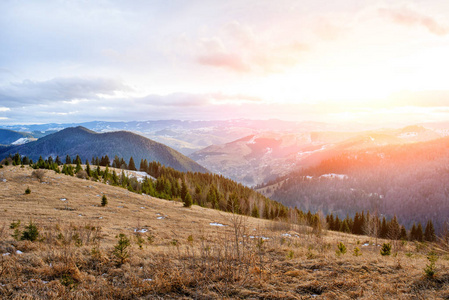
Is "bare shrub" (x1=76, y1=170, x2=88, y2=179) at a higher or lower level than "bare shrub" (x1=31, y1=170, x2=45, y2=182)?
lower

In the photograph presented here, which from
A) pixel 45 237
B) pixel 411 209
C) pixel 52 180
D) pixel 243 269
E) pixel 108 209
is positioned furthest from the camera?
pixel 411 209

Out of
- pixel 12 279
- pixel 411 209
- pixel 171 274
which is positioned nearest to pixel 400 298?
pixel 171 274

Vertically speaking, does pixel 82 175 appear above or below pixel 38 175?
below

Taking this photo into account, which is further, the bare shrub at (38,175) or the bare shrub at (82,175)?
the bare shrub at (82,175)

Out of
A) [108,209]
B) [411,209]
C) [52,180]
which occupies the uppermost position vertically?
[52,180]

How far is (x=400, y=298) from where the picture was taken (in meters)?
7.49

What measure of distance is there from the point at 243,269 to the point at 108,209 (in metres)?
30.4

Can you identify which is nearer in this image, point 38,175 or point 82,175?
point 38,175

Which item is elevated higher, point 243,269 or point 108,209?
point 243,269

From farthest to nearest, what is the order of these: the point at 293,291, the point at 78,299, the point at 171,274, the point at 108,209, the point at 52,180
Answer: the point at 52,180 → the point at 108,209 → the point at 171,274 → the point at 293,291 → the point at 78,299

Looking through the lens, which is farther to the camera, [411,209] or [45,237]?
[411,209]

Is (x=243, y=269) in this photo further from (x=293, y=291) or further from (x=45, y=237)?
(x=45, y=237)

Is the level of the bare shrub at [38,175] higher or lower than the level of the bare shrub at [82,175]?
higher

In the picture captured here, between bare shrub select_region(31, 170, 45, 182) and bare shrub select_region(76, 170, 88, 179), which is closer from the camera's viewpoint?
bare shrub select_region(31, 170, 45, 182)
